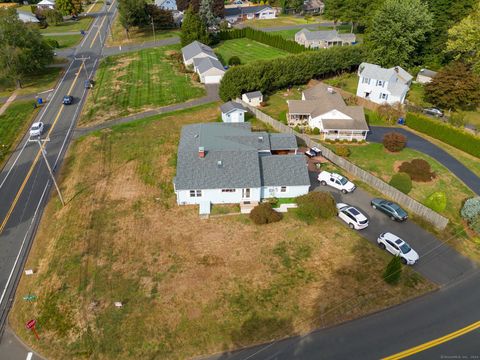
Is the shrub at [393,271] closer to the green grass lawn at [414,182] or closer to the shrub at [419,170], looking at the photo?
the green grass lawn at [414,182]

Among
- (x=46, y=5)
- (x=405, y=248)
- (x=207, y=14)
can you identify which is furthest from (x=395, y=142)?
(x=46, y=5)

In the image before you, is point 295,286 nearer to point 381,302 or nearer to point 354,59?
point 381,302

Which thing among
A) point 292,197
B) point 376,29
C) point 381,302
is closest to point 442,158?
point 292,197

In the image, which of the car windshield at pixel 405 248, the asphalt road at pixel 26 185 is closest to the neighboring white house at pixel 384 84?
the car windshield at pixel 405 248

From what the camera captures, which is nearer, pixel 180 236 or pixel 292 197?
pixel 180 236

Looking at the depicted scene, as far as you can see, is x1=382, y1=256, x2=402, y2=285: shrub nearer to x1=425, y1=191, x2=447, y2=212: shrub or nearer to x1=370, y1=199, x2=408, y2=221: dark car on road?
x1=370, y1=199, x2=408, y2=221: dark car on road

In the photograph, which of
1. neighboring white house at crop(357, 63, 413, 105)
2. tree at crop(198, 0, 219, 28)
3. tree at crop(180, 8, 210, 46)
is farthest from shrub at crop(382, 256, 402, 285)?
tree at crop(198, 0, 219, 28)
